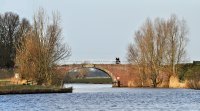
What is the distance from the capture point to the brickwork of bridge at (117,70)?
96375mm

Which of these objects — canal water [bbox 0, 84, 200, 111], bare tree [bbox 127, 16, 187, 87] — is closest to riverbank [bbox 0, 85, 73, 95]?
canal water [bbox 0, 84, 200, 111]

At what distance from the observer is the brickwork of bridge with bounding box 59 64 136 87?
316 ft

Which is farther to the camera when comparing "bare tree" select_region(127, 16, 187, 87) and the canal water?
"bare tree" select_region(127, 16, 187, 87)

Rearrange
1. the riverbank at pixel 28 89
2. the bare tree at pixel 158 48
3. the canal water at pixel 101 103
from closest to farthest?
1. the canal water at pixel 101 103
2. the riverbank at pixel 28 89
3. the bare tree at pixel 158 48

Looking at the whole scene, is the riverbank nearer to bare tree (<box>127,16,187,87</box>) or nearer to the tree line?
the tree line

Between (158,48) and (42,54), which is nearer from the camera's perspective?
(42,54)

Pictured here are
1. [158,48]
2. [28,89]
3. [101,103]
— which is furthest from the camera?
[158,48]

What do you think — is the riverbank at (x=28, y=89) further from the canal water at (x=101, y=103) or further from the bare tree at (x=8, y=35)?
the bare tree at (x=8, y=35)

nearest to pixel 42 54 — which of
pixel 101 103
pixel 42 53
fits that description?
pixel 42 53

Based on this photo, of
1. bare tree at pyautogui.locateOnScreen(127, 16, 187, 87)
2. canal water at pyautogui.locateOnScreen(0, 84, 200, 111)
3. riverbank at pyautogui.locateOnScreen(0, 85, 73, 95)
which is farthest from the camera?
bare tree at pyautogui.locateOnScreen(127, 16, 187, 87)

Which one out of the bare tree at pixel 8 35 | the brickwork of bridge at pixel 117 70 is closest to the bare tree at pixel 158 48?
the brickwork of bridge at pixel 117 70

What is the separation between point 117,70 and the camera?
98.9 m

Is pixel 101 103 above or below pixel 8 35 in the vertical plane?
below

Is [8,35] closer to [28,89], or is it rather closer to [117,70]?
[117,70]
